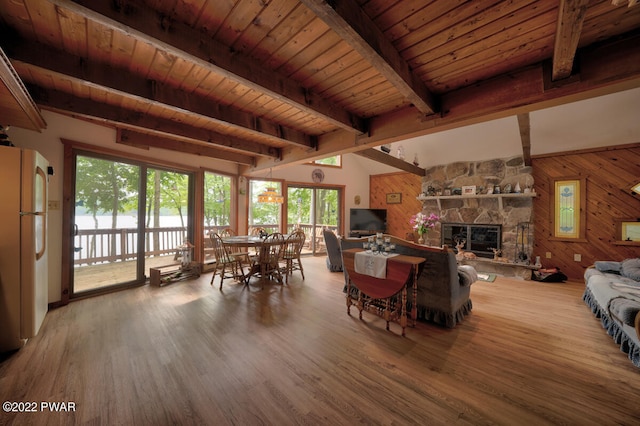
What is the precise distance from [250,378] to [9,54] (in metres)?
2.66

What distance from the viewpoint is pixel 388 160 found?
180 inches

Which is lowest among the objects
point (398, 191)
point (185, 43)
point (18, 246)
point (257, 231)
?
point (257, 231)

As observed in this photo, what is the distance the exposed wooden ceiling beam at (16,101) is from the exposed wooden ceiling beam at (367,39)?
1915 mm

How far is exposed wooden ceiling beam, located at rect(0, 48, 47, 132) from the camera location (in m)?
1.52

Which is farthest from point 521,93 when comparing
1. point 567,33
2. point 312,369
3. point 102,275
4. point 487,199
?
point 102,275

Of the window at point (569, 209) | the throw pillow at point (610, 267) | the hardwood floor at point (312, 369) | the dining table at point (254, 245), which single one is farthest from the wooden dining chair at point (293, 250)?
the window at point (569, 209)

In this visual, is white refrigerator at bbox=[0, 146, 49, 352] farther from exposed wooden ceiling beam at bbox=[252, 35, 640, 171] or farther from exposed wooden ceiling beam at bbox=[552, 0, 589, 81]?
exposed wooden ceiling beam at bbox=[552, 0, 589, 81]

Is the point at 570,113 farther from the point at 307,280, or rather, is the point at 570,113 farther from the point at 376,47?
the point at 307,280

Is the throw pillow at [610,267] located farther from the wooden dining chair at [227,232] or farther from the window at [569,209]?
the wooden dining chair at [227,232]

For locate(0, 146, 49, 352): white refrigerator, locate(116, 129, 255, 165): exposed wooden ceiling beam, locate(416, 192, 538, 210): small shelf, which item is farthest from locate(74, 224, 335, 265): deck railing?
locate(416, 192, 538, 210): small shelf

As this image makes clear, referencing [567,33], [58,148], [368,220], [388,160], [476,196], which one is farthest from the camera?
[368,220]

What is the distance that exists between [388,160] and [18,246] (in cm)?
481

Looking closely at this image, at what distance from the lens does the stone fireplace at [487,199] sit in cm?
457

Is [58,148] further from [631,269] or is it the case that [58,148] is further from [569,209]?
[569,209]
